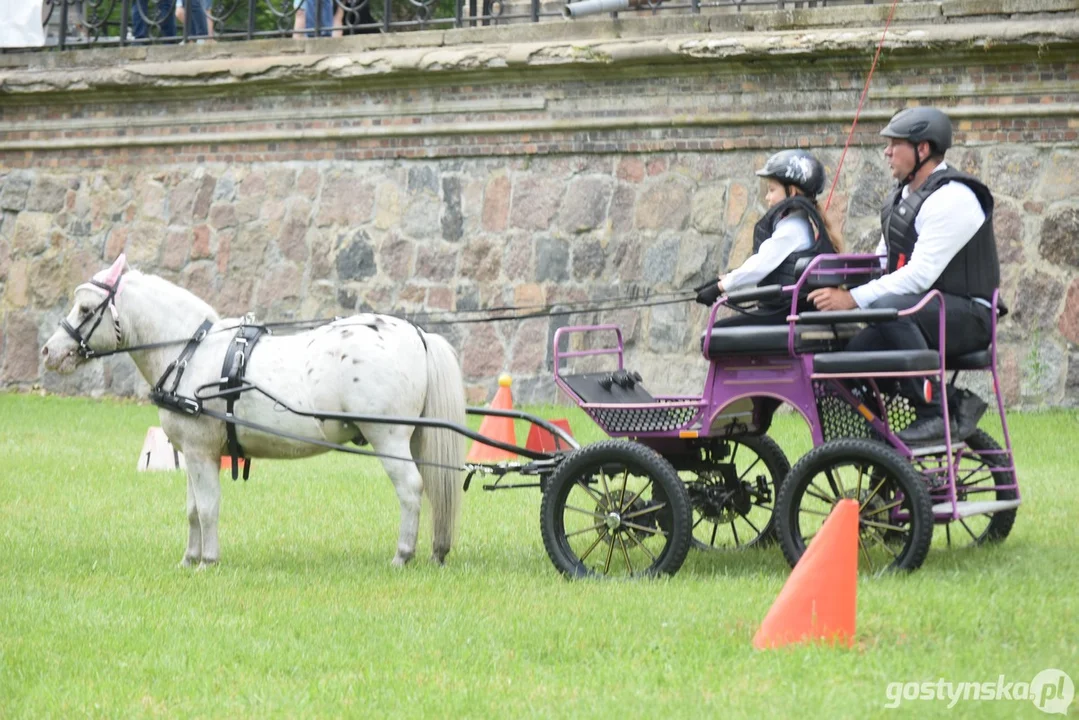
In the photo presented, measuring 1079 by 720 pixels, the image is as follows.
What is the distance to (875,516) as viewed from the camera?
755 cm

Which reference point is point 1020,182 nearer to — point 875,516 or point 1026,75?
point 1026,75

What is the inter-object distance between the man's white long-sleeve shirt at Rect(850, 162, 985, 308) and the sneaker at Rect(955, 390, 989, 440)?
0.70m

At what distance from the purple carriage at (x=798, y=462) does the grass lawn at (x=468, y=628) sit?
0.28m

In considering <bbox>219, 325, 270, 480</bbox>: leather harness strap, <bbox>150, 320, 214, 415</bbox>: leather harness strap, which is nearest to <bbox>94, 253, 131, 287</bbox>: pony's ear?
<bbox>150, 320, 214, 415</bbox>: leather harness strap

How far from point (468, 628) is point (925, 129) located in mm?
3438

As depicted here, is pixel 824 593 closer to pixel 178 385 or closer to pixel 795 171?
pixel 795 171

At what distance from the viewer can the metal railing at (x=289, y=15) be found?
15461 millimetres

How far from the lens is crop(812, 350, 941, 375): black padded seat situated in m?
7.24

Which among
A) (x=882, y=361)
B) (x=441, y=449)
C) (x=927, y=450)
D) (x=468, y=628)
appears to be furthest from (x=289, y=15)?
(x=468, y=628)

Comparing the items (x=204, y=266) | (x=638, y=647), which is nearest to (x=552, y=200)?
(x=204, y=266)

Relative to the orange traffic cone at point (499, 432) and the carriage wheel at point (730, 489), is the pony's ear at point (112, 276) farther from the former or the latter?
the orange traffic cone at point (499, 432)

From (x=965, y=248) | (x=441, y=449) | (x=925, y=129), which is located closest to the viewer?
(x=965, y=248)

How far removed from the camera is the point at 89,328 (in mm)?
8867

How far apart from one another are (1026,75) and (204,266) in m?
9.08
